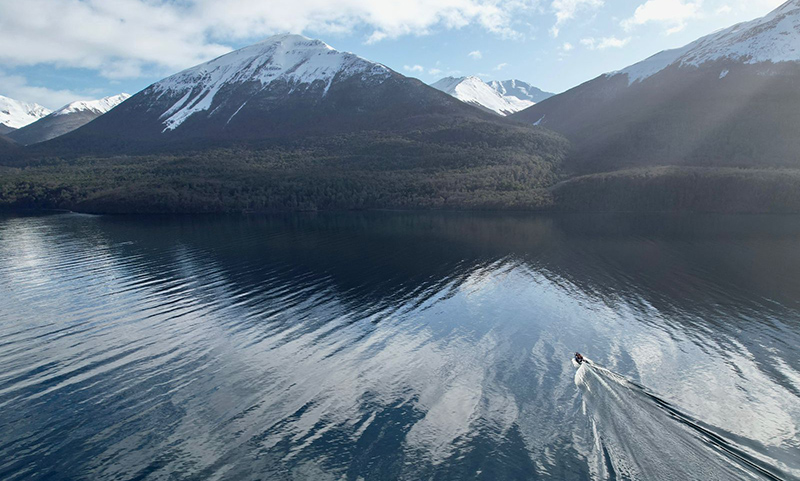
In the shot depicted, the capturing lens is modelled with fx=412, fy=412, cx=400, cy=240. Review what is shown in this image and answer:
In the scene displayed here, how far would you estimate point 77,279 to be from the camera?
3872cm

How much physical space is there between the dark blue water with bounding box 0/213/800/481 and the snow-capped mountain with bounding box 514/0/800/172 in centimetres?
10119

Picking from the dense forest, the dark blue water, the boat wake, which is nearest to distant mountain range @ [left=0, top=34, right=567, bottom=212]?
the dense forest

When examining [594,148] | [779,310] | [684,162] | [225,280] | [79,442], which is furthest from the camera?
[594,148]

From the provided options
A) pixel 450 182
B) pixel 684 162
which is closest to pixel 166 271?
pixel 450 182

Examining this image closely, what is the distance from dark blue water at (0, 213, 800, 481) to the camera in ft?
47.6

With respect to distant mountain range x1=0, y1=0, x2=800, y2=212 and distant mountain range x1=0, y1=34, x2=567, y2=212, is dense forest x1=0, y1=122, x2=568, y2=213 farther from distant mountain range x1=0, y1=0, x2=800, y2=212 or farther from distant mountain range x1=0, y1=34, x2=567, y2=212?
distant mountain range x1=0, y1=0, x2=800, y2=212

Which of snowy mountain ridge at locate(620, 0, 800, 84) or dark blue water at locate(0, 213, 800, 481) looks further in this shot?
snowy mountain ridge at locate(620, 0, 800, 84)

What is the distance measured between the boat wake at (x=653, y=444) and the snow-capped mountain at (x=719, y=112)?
133020 mm

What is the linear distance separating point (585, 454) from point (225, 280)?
3353 cm

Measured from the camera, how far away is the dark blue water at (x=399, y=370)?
14.5 m

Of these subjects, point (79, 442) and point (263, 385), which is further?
point (263, 385)

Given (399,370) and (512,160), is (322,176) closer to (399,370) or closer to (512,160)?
(512,160)

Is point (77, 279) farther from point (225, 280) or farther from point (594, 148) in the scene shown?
Answer: point (594, 148)

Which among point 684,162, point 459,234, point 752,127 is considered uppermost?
point 752,127
